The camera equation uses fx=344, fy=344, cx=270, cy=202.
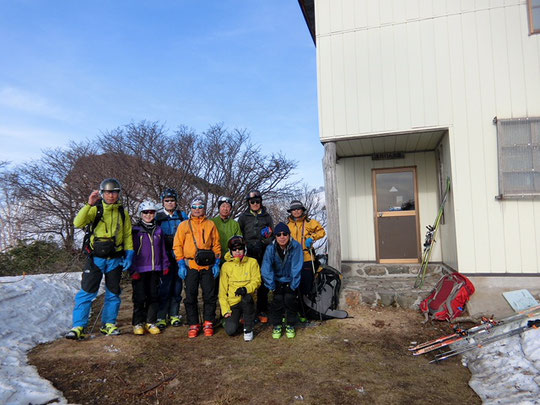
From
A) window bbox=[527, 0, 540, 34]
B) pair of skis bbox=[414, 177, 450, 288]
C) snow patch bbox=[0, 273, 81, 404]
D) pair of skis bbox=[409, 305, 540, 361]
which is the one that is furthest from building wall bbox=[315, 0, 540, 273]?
snow patch bbox=[0, 273, 81, 404]

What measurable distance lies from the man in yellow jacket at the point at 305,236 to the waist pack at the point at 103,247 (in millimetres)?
2465

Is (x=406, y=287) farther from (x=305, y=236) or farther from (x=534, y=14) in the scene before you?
(x=534, y=14)

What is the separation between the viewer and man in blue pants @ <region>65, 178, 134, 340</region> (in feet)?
13.8

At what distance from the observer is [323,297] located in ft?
16.7

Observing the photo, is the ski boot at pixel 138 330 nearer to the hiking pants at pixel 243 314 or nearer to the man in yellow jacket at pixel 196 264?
the man in yellow jacket at pixel 196 264

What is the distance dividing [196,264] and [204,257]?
18cm

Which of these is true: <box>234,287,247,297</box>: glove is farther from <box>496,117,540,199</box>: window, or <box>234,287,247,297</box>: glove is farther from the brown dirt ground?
<box>496,117,540,199</box>: window

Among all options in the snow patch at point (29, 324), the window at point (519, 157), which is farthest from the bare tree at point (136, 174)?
the window at point (519, 157)

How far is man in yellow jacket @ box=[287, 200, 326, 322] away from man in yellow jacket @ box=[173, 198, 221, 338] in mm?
1258

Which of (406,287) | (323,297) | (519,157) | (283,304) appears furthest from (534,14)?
(283,304)

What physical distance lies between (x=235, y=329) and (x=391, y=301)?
2.56 m

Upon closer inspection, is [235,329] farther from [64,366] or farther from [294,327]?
[64,366]

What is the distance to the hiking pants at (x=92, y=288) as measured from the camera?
4.24m

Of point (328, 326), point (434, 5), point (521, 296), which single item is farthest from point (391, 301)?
point (434, 5)
